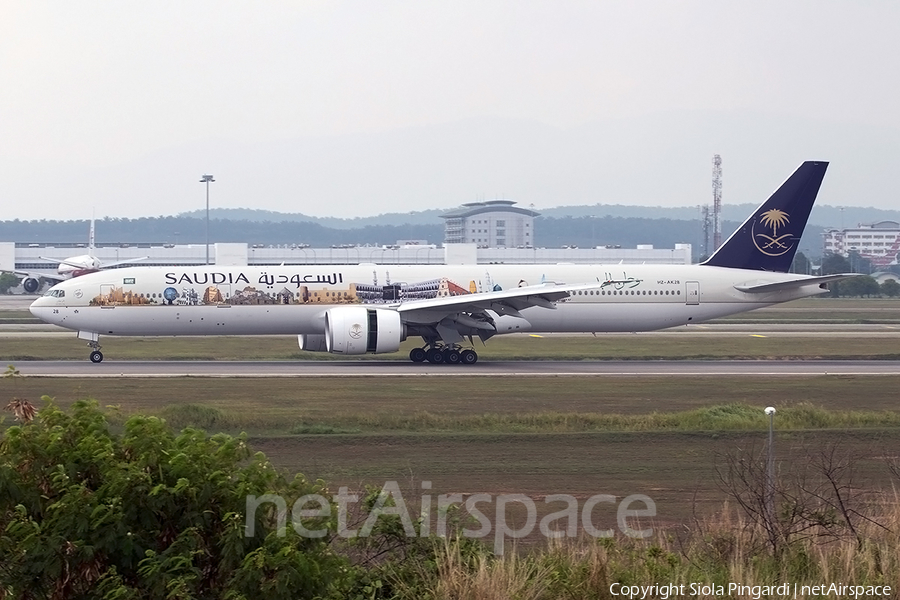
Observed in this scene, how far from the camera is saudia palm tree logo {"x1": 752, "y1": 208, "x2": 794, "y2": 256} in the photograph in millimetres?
40781

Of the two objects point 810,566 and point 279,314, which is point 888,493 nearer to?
point 810,566

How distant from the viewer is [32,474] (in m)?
7.82

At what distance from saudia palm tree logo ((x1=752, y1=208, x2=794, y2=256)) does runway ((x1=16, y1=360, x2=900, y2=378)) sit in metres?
5.00

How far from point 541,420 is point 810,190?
2305 centimetres

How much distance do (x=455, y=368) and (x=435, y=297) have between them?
4.04m

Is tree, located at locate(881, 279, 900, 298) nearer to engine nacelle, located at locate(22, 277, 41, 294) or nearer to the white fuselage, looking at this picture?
the white fuselage

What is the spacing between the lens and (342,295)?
3766 centimetres

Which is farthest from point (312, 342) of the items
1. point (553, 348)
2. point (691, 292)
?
point (691, 292)

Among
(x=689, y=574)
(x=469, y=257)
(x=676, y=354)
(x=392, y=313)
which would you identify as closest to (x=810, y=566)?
(x=689, y=574)

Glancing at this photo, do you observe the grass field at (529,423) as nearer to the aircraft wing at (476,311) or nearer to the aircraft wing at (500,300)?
the aircraft wing at (500,300)

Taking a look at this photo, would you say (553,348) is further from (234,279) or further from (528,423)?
(528,423)

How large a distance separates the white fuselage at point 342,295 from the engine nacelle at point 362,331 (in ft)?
8.82

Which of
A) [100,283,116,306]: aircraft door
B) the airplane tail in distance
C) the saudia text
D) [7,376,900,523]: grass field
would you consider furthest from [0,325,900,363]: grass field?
[7,376,900,523]: grass field

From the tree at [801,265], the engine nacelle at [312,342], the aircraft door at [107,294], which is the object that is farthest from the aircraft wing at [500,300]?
the tree at [801,265]
